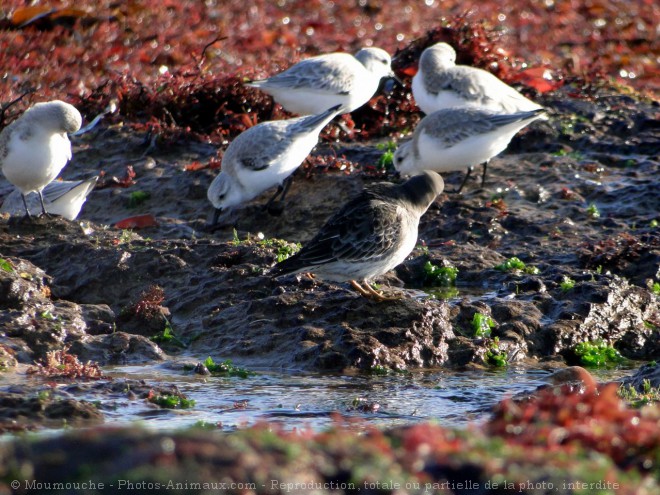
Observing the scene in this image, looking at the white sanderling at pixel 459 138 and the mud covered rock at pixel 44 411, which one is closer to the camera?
the mud covered rock at pixel 44 411

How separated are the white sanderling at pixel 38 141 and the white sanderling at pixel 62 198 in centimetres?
71

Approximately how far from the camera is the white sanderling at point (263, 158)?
33.5 ft

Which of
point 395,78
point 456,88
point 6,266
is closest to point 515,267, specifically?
point 456,88

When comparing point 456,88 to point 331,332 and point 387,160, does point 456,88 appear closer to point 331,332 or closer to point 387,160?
point 387,160

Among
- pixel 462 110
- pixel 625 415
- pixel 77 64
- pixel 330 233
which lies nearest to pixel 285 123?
pixel 462 110

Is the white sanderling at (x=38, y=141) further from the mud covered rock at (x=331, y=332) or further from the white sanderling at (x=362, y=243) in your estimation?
the white sanderling at (x=362, y=243)

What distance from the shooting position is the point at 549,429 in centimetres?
353

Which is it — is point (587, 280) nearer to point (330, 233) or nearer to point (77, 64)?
point (330, 233)

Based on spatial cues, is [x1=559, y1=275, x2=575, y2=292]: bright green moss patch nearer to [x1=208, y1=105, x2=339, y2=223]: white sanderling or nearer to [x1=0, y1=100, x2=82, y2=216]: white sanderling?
[x1=208, y1=105, x2=339, y2=223]: white sanderling

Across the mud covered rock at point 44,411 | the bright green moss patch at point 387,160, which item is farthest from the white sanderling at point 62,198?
the mud covered rock at point 44,411

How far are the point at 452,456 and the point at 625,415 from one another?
867mm

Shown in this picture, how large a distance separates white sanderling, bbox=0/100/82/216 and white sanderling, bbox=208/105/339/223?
1.72 meters

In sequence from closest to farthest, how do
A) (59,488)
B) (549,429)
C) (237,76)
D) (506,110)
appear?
(59,488) < (549,429) < (506,110) < (237,76)

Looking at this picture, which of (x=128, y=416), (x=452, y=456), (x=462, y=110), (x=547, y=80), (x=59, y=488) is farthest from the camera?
(x=547, y=80)
